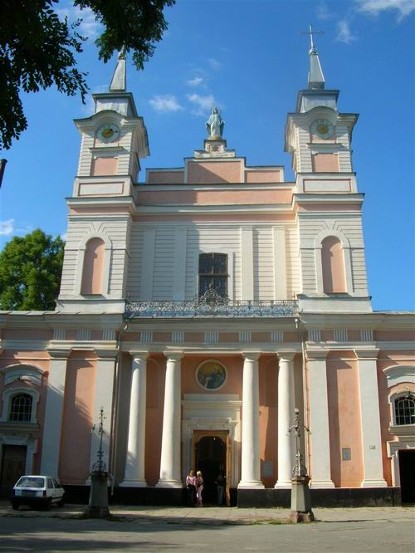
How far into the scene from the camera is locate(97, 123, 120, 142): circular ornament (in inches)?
1018

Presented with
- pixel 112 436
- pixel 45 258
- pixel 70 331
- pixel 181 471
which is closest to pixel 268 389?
pixel 181 471

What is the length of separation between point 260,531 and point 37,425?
37.2 ft

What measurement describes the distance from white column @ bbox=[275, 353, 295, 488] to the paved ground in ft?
4.65

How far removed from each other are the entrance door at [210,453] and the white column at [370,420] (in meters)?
5.34

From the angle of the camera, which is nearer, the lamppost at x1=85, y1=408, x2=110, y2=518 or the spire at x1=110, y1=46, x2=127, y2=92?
the lamppost at x1=85, y1=408, x2=110, y2=518

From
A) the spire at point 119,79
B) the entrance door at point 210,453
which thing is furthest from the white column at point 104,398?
the spire at point 119,79

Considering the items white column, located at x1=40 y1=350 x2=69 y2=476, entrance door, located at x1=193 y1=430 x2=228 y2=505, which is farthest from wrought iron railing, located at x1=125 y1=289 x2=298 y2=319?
entrance door, located at x1=193 y1=430 x2=228 y2=505

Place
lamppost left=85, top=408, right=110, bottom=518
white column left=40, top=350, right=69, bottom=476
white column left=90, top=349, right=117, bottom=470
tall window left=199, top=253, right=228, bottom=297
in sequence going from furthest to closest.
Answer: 1. tall window left=199, top=253, right=228, bottom=297
2. white column left=40, top=350, right=69, bottom=476
3. white column left=90, top=349, right=117, bottom=470
4. lamppost left=85, top=408, right=110, bottom=518

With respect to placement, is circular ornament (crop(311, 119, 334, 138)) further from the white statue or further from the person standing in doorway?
the person standing in doorway

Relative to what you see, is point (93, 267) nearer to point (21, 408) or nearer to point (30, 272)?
point (21, 408)

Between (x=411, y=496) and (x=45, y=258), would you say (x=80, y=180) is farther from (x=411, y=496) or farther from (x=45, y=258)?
(x=411, y=496)

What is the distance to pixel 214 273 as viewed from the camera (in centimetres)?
2417

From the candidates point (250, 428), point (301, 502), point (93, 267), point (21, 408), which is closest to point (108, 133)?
point (93, 267)

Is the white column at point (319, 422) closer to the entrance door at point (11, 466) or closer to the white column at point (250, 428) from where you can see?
the white column at point (250, 428)
